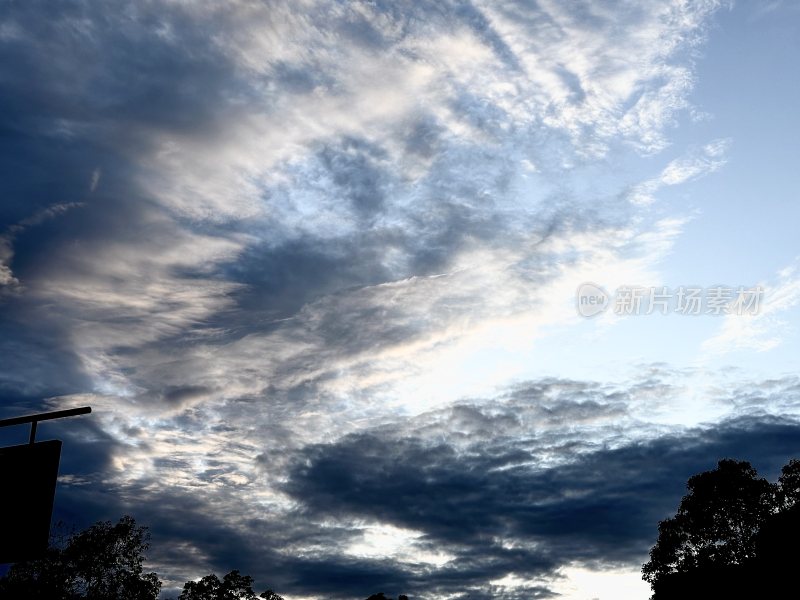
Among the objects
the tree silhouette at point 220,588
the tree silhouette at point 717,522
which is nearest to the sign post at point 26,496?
the tree silhouette at point 717,522

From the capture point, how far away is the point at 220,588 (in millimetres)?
90000

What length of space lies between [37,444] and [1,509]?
5.39ft

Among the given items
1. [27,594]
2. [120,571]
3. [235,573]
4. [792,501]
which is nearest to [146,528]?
[120,571]

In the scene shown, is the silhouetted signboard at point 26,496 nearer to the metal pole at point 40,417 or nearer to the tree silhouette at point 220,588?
the metal pole at point 40,417

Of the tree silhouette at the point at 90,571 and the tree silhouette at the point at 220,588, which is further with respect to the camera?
the tree silhouette at the point at 220,588

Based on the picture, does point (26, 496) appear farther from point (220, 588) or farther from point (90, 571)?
point (220, 588)

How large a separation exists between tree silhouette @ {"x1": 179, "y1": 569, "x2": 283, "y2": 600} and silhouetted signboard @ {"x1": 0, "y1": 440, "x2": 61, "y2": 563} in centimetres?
7999

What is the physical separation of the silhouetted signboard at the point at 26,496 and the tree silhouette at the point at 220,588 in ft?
262

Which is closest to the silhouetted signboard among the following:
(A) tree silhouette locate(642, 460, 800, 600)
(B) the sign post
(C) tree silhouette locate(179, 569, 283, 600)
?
(B) the sign post

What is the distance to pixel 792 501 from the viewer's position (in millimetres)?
55438

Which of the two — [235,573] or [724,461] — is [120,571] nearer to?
[235,573]

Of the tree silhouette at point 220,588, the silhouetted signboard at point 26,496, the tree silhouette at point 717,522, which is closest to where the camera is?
the silhouetted signboard at point 26,496

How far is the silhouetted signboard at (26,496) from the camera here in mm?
15867

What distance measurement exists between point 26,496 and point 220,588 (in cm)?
8271
